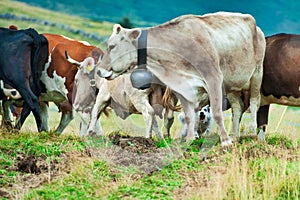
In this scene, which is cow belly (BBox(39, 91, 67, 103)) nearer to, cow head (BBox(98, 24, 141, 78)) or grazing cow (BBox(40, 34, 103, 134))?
grazing cow (BBox(40, 34, 103, 134))

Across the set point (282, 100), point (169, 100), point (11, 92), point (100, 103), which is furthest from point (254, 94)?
point (11, 92)

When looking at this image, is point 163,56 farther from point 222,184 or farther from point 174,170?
point 222,184

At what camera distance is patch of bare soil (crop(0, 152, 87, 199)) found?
889 cm

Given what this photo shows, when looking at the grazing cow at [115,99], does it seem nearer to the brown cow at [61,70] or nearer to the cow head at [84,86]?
the cow head at [84,86]

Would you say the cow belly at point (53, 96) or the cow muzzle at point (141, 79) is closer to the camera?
the cow muzzle at point (141, 79)

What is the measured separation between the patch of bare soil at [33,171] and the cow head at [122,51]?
1.59 m

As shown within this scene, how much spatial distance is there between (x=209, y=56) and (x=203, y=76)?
1.14 feet

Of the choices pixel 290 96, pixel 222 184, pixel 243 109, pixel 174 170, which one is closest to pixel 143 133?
pixel 243 109

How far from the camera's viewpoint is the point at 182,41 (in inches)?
421

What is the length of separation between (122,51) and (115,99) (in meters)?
2.71

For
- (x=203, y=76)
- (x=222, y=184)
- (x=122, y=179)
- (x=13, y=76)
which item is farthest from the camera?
(x=13, y=76)

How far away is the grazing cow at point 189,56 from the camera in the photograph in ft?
34.7

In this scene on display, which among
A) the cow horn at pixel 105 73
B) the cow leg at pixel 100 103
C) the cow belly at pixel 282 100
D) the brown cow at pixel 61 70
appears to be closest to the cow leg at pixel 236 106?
the cow belly at pixel 282 100

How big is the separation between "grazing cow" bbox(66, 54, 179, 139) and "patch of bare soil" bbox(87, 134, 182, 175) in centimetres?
131
